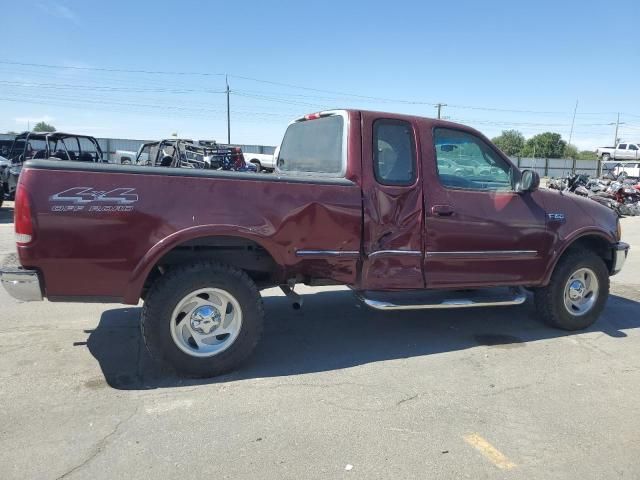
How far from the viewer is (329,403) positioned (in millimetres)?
3732

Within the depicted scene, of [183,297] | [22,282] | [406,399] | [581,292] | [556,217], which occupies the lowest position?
[406,399]

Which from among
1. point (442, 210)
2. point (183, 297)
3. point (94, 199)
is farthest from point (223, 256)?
point (442, 210)

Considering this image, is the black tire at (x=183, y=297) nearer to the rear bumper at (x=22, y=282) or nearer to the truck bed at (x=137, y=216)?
the truck bed at (x=137, y=216)

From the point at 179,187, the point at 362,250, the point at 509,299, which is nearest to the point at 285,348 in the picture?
the point at 362,250

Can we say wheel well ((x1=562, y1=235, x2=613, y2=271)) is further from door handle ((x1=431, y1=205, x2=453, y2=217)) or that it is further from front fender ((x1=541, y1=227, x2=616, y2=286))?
door handle ((x1=431, y1=205, x2=453, y2=217))

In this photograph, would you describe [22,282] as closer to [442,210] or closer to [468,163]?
[442,210]

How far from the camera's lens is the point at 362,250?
4.45 m

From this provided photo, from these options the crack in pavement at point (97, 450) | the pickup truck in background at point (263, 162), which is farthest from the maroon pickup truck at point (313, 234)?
the pickup truck in background at point (263, 162)

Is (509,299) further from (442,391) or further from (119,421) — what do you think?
(119,421)

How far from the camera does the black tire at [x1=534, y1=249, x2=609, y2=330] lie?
5387mm

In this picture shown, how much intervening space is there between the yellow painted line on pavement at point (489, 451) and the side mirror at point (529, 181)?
8.28 feet

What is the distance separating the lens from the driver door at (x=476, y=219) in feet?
15.4

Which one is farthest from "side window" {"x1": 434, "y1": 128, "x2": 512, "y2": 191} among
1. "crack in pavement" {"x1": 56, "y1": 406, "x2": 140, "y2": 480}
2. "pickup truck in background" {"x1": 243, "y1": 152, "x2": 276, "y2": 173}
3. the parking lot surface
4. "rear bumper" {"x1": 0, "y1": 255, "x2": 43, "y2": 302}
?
"pickup truck in background" {"x1": 243, "y1": 152, "x2": 276, "y2": 173}

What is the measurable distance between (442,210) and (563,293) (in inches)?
69.8
